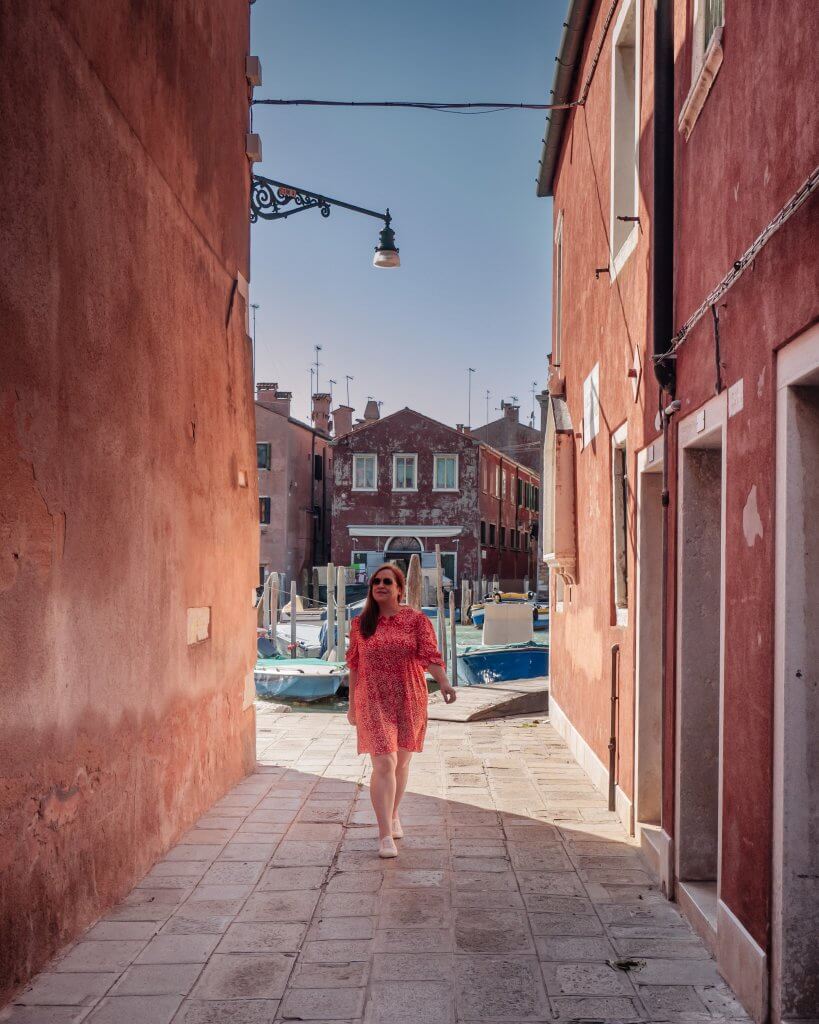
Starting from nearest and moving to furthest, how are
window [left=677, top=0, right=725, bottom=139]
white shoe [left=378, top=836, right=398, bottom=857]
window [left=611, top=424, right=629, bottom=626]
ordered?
window [left=677, top=0, right=725, bottom=139] < white shoe [left=378, top=836, right=398, bottom=857] < window [left=611, top=424, right=629, bottom=626]

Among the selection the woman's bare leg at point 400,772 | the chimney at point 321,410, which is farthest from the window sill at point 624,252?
the chimney at point 321,410

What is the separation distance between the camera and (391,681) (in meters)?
6.51

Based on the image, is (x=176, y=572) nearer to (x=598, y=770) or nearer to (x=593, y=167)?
(x=598, y=770)

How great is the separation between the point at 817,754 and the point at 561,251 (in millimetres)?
9809

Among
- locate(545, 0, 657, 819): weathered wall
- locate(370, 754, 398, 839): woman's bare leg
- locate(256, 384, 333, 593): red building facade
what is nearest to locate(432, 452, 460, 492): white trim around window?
locate(256, 384, 333, 593): red building facade

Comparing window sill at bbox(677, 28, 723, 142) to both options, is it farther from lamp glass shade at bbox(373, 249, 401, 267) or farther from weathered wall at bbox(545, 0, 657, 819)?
lamp glass shade at bbox(373, 249, 401, 267)

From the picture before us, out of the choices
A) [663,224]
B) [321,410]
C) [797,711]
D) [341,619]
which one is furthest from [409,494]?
[797,711]

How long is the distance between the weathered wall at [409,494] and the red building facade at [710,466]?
3232 cm

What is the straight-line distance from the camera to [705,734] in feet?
17.7

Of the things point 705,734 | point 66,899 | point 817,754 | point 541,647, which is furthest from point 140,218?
point 541,647

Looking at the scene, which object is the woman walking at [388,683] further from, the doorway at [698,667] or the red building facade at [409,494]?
the red building facade at [409,494]

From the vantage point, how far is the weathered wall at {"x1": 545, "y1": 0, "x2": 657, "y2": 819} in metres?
6.91

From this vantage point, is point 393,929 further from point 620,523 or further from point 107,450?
point 620,523

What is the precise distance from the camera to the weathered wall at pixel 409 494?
42.1m
